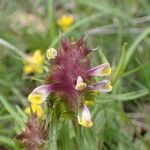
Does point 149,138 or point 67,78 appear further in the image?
point 149,138

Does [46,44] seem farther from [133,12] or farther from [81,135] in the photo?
[81,135]

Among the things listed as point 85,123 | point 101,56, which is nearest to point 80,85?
point 85,123

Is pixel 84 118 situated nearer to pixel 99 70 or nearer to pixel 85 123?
pixel 85 123

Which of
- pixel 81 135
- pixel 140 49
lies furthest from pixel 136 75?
pixel 81 135

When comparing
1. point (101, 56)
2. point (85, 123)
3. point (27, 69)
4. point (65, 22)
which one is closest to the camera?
point (85, 123)

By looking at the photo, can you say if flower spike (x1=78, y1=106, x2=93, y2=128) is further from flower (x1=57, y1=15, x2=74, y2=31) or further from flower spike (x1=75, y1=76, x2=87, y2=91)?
flower (x1=57, y1=15, x2=74, y2=31)

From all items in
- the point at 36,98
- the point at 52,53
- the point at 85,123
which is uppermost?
the point at 52,53

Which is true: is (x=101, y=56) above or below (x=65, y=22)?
below
